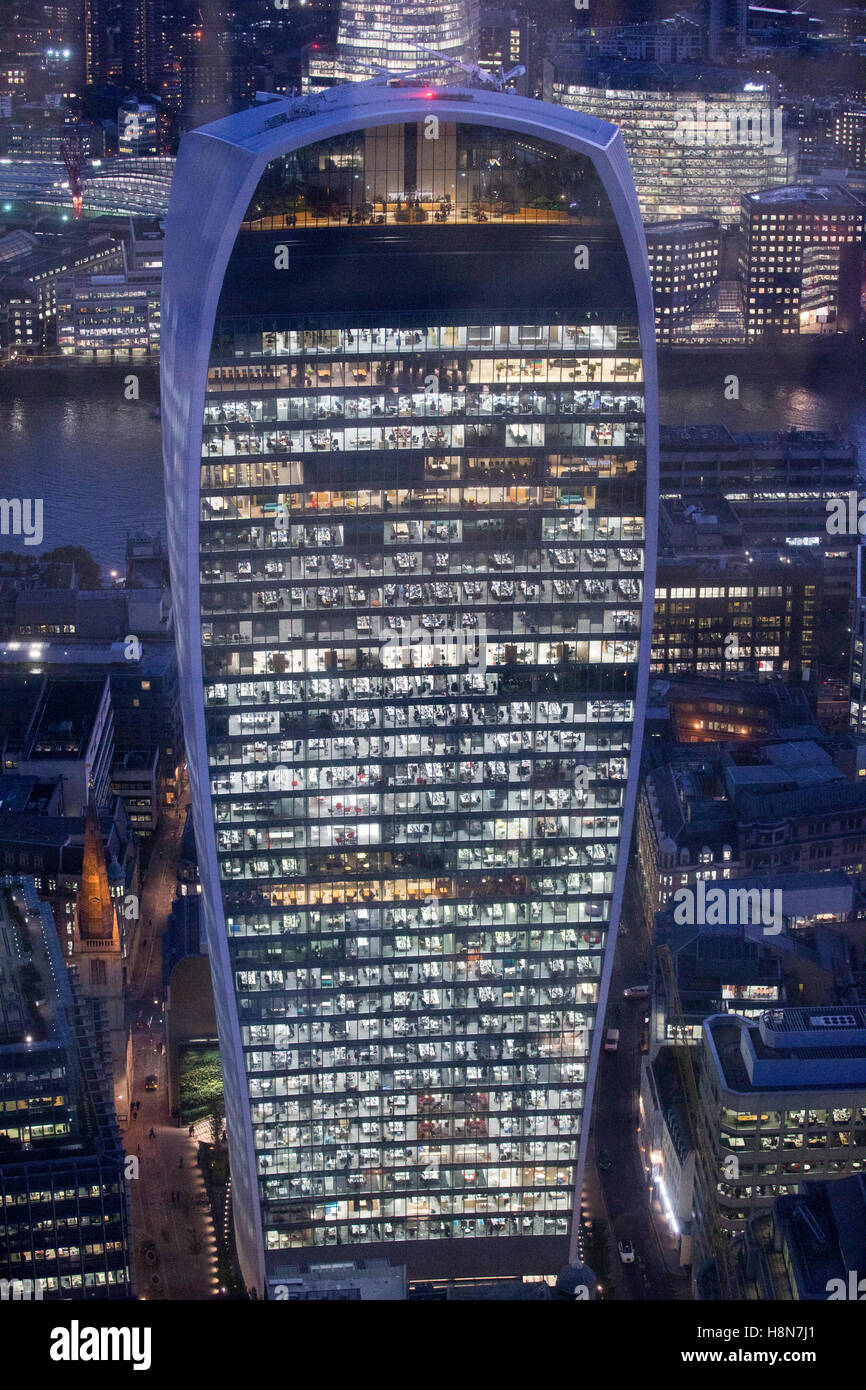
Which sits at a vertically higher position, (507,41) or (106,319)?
(507,41)

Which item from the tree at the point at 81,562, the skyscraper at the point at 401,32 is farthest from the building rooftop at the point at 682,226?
the tree at the point at 81,562

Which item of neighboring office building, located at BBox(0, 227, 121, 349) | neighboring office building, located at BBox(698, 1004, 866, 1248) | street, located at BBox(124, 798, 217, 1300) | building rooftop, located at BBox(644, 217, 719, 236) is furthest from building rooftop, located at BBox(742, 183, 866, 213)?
neighboring office building, located at BBox(698, 1004, 866, 1248)

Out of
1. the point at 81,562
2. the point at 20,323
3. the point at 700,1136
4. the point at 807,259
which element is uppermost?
the point at 807,259

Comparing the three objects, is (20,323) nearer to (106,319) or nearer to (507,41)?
(106,319)

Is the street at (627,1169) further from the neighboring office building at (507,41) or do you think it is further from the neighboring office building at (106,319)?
the neighboring office building at (507,41)

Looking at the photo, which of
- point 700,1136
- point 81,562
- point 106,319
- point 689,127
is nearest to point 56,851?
point 700,1136

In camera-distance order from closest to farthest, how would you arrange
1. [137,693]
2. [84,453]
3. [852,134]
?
[137,693] < [84,453] < [852,134]

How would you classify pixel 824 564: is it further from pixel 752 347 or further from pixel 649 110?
pixel 649 110
